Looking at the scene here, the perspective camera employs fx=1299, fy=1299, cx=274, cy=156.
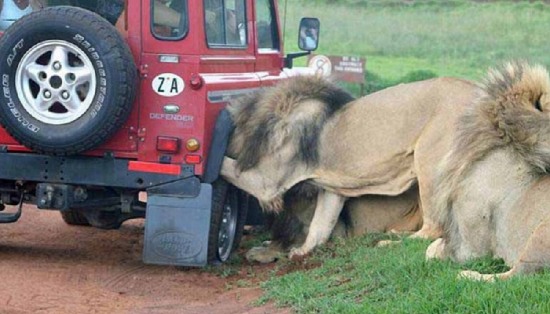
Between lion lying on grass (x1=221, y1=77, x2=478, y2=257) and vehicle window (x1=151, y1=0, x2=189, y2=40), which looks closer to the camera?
vehicle window (x1=151, y1=0, x2=189, y2=40)

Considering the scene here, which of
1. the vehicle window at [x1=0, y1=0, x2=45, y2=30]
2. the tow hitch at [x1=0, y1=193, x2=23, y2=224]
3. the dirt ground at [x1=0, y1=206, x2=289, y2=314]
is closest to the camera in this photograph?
the dirt ground at [x1=0, y1=206, x2=289, y2=314]

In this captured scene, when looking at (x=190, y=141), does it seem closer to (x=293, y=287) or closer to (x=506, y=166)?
(x=293, y=287)

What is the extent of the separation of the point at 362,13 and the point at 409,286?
101 ft

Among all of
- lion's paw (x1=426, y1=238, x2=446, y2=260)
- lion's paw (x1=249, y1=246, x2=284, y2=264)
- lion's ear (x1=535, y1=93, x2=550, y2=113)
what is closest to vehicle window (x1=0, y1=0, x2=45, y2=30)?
lion's paw (x1=249, y1=246, x2=284, y2=264)

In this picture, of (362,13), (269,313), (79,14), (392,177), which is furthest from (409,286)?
(362,13)

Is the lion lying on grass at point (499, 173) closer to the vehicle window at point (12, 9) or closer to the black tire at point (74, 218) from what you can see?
the vehicle window at point (12, 9)

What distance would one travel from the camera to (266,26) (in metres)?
11.0

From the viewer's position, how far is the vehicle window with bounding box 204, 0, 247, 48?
29.6 feet

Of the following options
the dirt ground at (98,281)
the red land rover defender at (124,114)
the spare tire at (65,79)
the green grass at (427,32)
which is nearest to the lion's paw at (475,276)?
the dirt ground at (98,281)

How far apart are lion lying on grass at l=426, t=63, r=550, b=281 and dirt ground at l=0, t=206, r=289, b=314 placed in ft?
3.78

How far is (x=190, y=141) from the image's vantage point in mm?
8602

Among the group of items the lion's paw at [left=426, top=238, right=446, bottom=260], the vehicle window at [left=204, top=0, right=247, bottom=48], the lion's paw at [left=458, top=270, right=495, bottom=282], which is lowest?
the lion's paw at [left=426, top=238, right=446, bottom=260]

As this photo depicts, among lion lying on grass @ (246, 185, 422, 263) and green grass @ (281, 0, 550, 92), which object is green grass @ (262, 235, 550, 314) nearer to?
lion lying on grass @ (246, 185, 422, 263)

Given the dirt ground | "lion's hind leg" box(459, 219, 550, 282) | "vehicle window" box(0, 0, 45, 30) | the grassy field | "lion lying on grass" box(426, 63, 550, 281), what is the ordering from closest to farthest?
the grassy field
"lion's hind leg" box(459, 219, 550, 282)
"lion lying on grass" box(426, 63, 550, 281)
the dirt ground
"vehicle window" box(0, 0, 45, 30)
